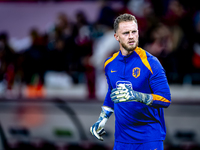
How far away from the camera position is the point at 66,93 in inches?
340

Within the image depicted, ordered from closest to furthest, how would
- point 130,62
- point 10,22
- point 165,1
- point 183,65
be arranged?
point 130,62 → point 183,65 → point 165,1 → point 10,22

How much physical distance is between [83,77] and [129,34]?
5.99 m

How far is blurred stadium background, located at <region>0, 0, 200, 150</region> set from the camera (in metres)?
7.08

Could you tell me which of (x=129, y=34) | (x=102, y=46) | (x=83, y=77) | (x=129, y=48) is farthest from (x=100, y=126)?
(x=102, y=46)

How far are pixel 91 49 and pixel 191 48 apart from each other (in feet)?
8.37

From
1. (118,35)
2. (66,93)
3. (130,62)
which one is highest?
(118,35)

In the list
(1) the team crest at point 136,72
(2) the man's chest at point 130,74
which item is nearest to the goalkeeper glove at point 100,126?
(2) the man's chest at point 130,74

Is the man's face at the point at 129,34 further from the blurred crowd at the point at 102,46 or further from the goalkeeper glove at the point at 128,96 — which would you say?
the blurred crowd at the point at 102,46

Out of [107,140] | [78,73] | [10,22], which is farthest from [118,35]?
[10,22]

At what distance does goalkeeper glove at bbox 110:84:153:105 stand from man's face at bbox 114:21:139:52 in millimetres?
442

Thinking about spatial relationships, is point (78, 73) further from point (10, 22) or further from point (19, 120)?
point (10, 22)

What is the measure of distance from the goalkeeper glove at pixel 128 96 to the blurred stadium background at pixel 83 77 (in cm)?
418

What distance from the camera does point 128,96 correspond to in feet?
9.02

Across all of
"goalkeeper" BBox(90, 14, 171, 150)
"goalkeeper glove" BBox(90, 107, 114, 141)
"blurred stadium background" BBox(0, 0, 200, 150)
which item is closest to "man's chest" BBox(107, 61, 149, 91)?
"goalkeeper" BBox(90, 14, 171, 150)
